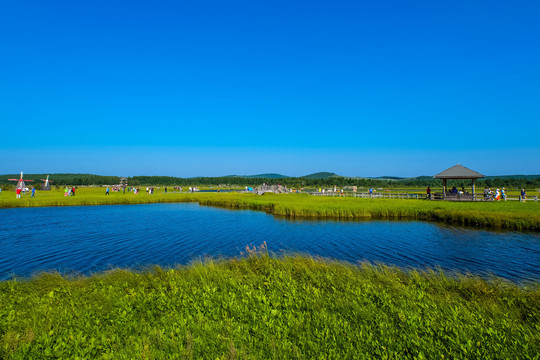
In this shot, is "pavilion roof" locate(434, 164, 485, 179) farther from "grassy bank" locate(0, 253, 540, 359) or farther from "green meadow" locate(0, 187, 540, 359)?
"green meadow" locate(0, 187, 540, 359)

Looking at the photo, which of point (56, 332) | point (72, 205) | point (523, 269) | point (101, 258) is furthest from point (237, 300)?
point (72, 205)

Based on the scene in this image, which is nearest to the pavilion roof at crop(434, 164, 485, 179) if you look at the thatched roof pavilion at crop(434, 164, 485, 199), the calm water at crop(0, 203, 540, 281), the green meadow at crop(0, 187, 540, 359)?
the thatched roof pavilion at crop(434, 164, 485, 199)

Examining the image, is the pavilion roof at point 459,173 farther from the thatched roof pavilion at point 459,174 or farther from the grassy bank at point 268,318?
the grassy bank at point 268,318

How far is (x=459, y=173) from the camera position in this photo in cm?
3978

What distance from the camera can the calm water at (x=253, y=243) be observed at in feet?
47.4

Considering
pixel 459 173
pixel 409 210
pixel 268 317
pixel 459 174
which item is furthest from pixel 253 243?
pixel 459 173

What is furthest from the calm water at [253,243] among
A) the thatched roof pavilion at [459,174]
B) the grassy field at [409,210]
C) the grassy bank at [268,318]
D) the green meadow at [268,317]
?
the thatched roof pavilion at [459,174]

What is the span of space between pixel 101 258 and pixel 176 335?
39.9 feet

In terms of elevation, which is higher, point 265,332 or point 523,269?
point 265,332

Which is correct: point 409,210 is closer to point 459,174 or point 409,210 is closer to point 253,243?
point 459,174

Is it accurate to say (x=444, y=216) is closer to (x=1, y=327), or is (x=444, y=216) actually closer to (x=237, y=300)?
(x=237, y=300)

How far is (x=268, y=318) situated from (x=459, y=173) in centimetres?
4173

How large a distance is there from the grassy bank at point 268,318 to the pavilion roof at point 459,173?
34395mm

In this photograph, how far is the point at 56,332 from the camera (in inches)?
230
